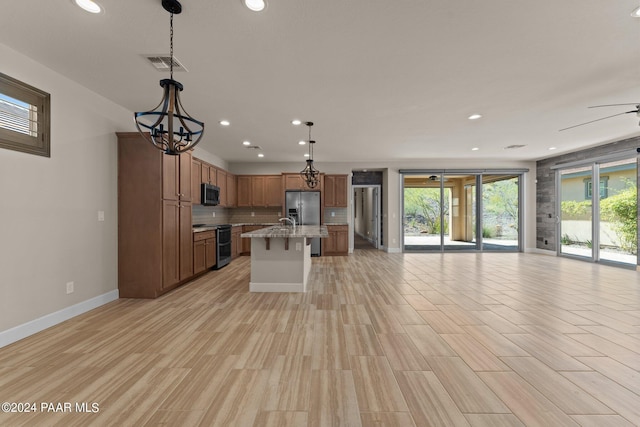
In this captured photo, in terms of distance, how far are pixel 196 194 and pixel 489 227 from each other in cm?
829

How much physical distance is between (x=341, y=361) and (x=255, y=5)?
2.83 metres

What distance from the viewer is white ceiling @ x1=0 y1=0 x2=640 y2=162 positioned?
2041 mm

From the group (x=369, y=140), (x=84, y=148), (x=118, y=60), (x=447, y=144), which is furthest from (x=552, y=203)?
(x=84, y=148)

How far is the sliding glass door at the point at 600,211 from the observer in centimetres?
571

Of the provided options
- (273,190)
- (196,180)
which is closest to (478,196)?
(273,190)

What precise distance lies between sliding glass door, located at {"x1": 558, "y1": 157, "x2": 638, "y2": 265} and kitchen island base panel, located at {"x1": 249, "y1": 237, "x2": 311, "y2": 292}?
7.18m

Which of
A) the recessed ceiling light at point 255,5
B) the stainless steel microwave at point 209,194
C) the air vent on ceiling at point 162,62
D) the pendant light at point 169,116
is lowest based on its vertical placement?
the stainless steel microwave at point 209,194

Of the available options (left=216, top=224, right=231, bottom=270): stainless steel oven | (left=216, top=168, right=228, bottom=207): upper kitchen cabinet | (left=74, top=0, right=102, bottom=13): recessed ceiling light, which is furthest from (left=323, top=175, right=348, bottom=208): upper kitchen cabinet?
(left=74, top=0, right=102, bottom=13): recessed ceiling light

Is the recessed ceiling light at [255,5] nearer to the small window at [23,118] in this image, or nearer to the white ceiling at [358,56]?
the white ceiling at [358,56]

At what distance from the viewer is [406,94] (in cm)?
346

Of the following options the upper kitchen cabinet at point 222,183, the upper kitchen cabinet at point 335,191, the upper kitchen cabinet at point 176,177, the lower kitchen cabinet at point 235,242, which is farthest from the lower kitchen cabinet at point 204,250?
the upper kitchen cabinet at point 335,191

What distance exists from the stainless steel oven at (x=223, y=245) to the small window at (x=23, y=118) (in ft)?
10.6

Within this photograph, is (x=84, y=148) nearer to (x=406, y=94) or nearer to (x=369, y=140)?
(x=406, y=94)

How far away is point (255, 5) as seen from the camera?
1.95m
